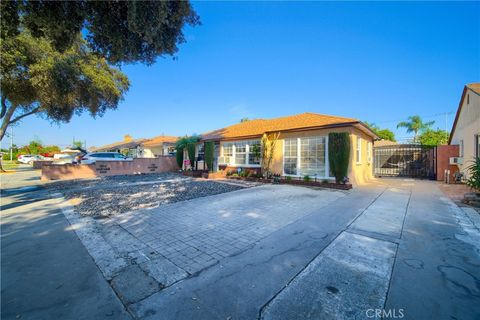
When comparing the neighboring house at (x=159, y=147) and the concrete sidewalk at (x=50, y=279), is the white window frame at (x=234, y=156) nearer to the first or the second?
the concrete sidewalk at (x=50, y=279)

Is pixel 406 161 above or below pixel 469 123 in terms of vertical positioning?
below

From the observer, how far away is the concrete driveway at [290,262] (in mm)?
2227

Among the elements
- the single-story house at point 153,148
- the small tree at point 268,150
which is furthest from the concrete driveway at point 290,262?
the single-story house at point 153,148

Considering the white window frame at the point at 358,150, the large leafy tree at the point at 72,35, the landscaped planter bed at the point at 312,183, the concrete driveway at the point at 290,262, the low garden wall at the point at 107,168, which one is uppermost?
the large leafy tree at the point at 72,35

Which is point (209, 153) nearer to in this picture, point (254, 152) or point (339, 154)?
point (254, 152)

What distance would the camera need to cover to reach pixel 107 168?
55.8ft

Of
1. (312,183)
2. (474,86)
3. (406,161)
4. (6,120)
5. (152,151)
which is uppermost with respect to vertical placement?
(474,86)

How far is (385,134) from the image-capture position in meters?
37.1

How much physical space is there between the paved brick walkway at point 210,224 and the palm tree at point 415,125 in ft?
123

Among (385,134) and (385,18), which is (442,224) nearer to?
(385,18)

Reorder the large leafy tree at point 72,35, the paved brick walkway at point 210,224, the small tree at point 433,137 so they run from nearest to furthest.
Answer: the paved brick walkway at point 210,224
the large leafy tree at point 72,35
the small tree at point 433,137

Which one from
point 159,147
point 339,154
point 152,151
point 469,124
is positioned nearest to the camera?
point 339,154

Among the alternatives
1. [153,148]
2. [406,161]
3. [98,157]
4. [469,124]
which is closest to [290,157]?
[469,124]

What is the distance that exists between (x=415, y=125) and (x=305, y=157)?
3480 centimetres
